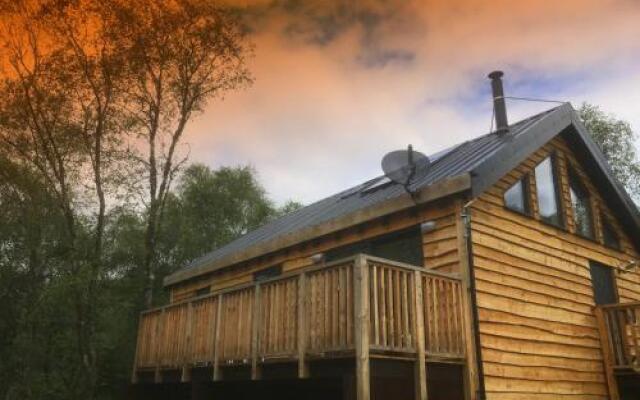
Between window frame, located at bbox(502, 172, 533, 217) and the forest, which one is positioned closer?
window frame, located at bbox(502, 172, 533, 217)

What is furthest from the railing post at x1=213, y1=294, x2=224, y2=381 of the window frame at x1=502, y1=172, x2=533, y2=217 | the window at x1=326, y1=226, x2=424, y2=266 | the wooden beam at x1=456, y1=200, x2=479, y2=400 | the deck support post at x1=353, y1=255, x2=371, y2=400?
the window frame at x1=502, y1=172, x2=533, y2=217

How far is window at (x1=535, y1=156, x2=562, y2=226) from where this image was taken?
11158mm

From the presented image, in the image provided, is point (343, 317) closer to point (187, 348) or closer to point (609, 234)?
point (187, 348)

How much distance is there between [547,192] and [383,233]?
12.3 feet

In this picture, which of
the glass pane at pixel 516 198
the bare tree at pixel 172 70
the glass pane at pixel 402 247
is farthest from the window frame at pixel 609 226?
the bare tree at pixel 172 70

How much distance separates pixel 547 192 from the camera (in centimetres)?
1152

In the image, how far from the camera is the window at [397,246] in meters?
9.64

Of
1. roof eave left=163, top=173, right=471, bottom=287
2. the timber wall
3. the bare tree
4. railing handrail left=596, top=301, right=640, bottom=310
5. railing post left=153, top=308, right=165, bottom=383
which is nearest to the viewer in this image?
roof eave left=163, top=173, right=471, bottom=287

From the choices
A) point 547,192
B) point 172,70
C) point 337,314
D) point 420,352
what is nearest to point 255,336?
point 337,314

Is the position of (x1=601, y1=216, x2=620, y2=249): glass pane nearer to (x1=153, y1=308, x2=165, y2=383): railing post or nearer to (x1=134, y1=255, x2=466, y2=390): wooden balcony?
(x1=134, y1=255, x2=466, y2=390): wooden balcony

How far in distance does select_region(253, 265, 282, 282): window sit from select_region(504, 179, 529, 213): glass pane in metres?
5.08

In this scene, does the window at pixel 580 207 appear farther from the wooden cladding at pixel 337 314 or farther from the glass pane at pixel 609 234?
the wooden cladding at pixel 337 314

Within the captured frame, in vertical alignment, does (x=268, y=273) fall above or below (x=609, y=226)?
below

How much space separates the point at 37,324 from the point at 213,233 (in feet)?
46.2
